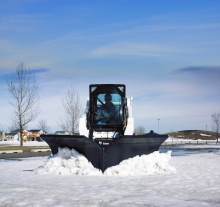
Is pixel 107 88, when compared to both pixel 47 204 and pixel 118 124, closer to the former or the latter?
pixel 118 124

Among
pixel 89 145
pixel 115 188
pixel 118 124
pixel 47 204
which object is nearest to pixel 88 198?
pixel 47 204

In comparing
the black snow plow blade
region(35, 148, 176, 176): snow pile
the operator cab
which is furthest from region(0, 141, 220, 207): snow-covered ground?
the operator cab

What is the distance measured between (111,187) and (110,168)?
245 centimetres

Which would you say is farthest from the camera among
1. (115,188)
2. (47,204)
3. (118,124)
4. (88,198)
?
(118,124)

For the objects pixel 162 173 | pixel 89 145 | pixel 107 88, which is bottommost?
pixel 162 173

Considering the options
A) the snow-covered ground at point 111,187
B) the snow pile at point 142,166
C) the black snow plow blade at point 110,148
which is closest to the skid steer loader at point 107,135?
the black snow plow blade at point 110,148

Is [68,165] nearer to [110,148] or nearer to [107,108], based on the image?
[110,148]

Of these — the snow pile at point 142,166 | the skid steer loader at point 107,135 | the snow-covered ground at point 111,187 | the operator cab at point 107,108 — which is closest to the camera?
the snow-covered ground at point 111,187

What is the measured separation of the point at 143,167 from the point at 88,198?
14.0 feet

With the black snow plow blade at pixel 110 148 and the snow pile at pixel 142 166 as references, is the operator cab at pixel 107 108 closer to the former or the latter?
the black snow plow blade at pixel 110 148

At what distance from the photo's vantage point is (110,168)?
11.4 metres

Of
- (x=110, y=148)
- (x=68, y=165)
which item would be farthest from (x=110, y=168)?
(x=68, y=165)

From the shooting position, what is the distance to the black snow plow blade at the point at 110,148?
11.5 metres

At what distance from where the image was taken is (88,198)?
7410 millimetres
